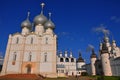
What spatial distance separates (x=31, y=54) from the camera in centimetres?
4138

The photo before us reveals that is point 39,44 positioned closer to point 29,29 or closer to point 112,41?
point 29,29

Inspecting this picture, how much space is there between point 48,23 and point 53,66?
1570 centimetres

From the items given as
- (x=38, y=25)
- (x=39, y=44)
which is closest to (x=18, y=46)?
(x=39, y=44)

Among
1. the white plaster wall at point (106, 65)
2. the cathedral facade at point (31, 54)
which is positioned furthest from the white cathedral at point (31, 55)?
the white plaster wall at point (106, 65)

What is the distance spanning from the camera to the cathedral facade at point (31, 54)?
39656 millimetres

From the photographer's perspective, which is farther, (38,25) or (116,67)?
(38,25)

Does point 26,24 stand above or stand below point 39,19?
below

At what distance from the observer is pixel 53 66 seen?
130 ft

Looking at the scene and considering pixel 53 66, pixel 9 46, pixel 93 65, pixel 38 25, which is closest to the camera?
pixel 53 66

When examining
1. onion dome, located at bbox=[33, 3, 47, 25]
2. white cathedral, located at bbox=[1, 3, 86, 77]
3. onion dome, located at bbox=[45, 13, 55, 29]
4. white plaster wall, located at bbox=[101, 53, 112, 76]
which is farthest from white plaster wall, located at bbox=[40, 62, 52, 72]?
white plaster wall, located at bbox=[101, 53, 112, 76]

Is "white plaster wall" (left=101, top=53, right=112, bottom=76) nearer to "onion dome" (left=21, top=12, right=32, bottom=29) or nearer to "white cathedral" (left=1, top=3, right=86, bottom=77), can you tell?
"white cathedral" (left=1, top=3, right=86, bottom=77)

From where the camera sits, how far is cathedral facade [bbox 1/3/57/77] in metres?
39.7

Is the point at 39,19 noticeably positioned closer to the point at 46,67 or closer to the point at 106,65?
the point at 46,67

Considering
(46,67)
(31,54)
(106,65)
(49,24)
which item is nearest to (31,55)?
(31,54)
